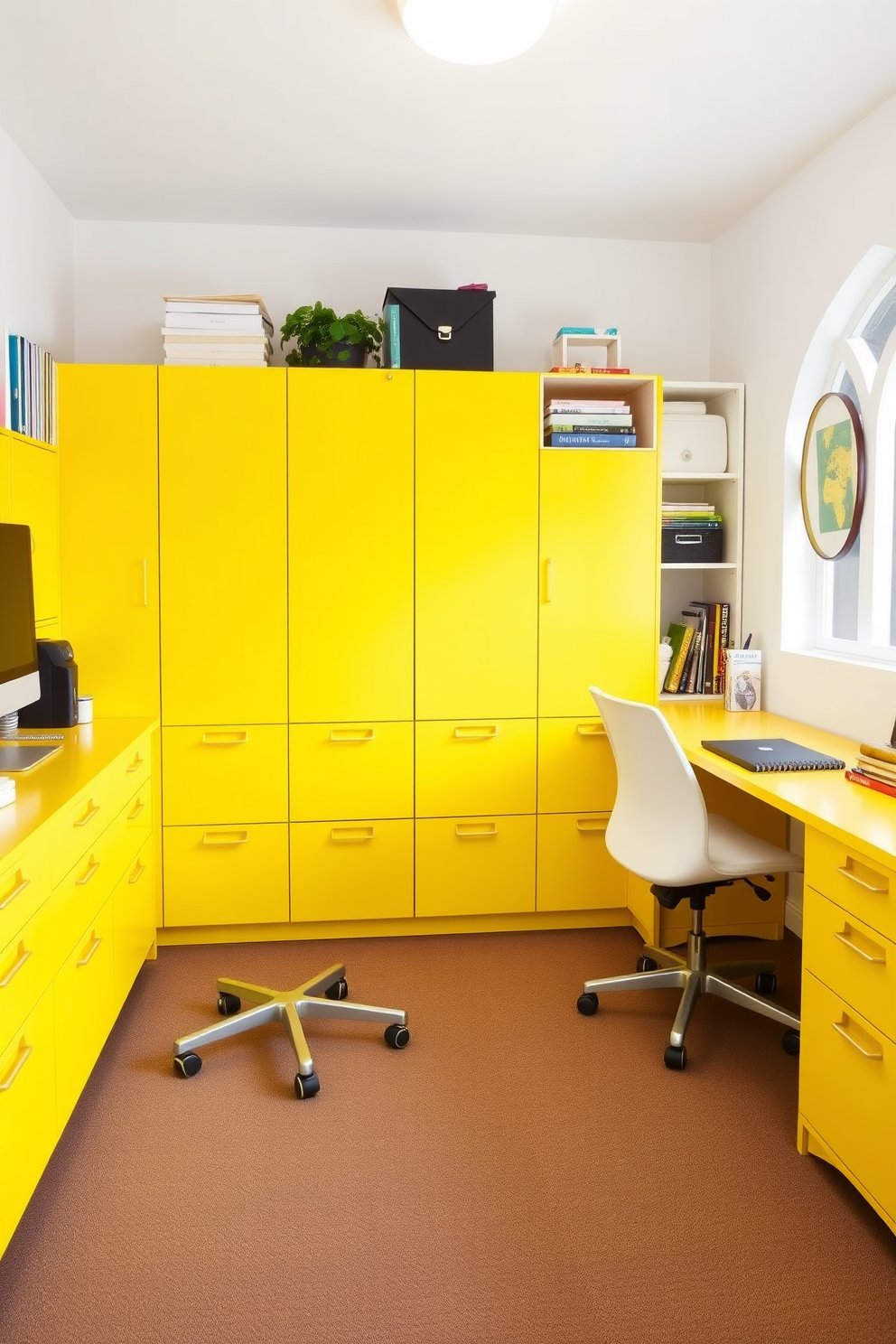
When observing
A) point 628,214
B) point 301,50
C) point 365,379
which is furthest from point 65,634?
point 628,214

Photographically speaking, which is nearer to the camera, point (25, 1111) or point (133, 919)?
point (25, 1111)

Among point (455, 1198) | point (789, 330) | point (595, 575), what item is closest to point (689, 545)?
point (595, 575)

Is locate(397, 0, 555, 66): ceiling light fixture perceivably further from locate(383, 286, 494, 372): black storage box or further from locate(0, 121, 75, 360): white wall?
locate(0, 121, 75, 360): white wall

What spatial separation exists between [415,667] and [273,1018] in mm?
1303

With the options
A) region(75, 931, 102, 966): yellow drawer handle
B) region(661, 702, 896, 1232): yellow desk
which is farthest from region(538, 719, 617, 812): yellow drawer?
region(75, 931, 102, 966): yellow drawer handle

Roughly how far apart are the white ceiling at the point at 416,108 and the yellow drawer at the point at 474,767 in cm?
191

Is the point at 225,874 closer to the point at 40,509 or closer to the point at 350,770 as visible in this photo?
the point at 350,770

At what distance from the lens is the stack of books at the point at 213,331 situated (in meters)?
3.32

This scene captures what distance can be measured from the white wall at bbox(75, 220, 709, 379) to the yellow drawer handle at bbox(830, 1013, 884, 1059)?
9.18ft

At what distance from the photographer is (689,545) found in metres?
3.75

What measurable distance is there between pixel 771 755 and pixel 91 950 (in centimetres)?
183

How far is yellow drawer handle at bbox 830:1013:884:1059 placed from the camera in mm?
1845

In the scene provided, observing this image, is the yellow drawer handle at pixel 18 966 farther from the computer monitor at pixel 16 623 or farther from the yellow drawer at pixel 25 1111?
the computer monitor at pixel 16 623

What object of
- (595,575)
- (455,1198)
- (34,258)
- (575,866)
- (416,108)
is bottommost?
(455,1198)
